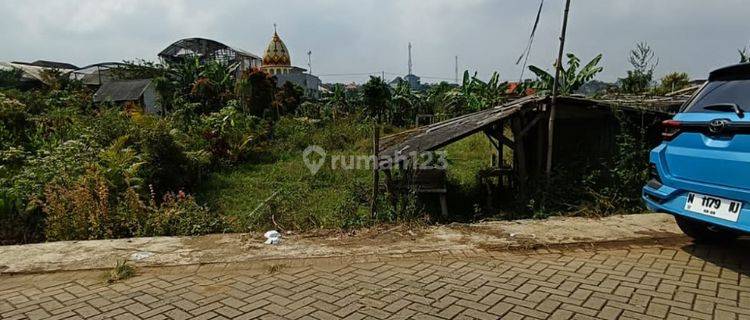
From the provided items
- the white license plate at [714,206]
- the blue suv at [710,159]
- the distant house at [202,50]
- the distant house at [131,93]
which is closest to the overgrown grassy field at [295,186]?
the blue suv at [710,159]

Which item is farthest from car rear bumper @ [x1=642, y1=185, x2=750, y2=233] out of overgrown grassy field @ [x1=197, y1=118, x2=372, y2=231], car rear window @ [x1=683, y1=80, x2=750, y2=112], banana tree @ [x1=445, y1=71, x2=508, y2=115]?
banana tree @ [x1=445, y1=71, x2=508, y2=115]

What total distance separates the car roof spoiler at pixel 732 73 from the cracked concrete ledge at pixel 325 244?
180 centimetres

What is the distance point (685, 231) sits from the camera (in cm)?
475

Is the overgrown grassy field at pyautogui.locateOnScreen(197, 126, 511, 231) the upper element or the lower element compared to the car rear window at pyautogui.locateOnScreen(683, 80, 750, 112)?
lower

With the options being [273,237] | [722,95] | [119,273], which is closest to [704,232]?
[722,95]

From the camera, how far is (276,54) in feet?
152

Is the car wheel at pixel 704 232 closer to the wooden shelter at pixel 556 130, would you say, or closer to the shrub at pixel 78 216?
the wooden shelter at pixel 556 130

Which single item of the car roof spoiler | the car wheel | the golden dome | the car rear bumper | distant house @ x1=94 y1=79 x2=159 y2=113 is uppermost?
the golden dome

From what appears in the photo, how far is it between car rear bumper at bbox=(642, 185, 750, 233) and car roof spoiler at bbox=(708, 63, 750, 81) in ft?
3.38

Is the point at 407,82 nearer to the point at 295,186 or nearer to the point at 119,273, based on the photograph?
the point at 295,186

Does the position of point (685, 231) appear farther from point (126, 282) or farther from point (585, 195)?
point (126, 282)

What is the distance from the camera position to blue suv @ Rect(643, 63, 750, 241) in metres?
3.49

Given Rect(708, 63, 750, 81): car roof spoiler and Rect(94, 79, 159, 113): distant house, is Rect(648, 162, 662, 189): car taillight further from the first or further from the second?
Rect(94, 79, 159, 113): distant house

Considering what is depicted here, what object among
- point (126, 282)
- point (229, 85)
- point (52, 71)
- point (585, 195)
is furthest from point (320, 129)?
point (52, 71)
